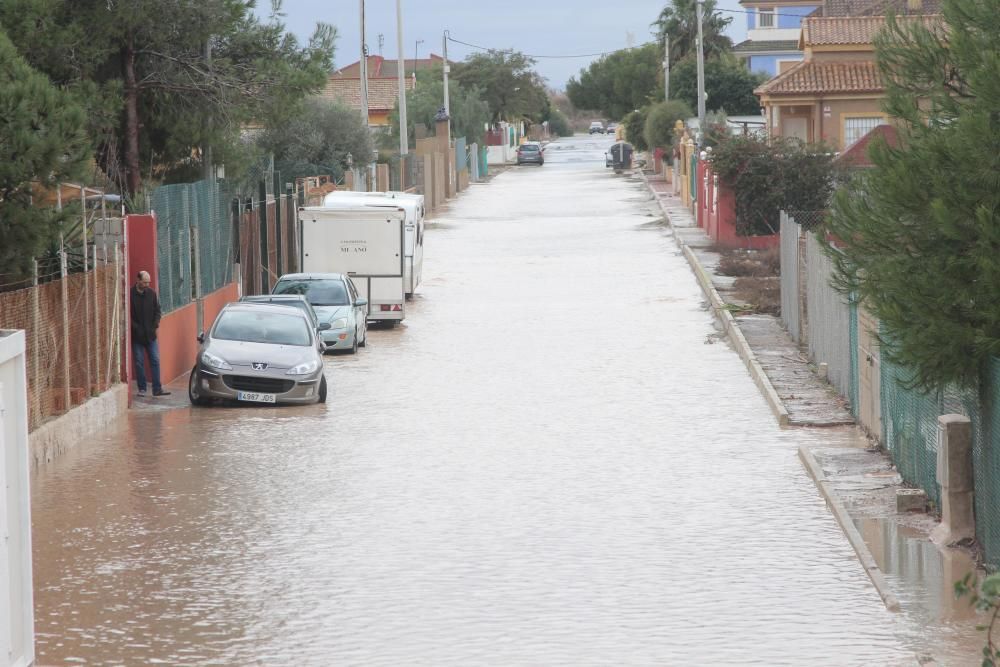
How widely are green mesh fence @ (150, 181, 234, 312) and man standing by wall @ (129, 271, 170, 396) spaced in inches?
89.2

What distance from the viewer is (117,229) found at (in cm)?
2136

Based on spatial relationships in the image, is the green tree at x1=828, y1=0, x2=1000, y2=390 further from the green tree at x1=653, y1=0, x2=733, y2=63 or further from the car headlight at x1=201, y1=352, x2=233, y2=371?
the green tree at x1=653, y1=0, x2=733, y2=63

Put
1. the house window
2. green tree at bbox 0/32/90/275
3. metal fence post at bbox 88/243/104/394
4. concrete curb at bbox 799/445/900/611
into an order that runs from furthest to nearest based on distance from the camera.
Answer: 1. the house window
2. metal fence post at bbox 88/243/104/394
3. green tree at bbox 0/32/90/275
4. concrete curb at bbox 799/445/900/611

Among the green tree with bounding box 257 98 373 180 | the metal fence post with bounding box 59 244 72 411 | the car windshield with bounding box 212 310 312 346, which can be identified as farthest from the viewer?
the green tree with bounding box 257 98 373 180

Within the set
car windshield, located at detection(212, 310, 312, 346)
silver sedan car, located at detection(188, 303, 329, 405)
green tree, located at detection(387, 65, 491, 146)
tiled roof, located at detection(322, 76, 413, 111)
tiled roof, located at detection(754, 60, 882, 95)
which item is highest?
tiled roof, located at detection(322, 76, 413, 111)

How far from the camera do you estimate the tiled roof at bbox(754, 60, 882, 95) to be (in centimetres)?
5569

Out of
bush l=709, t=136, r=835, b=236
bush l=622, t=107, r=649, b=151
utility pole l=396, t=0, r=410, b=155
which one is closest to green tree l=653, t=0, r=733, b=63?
bush l=622, t=107, r=649, b=151

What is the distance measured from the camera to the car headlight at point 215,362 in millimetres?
21312

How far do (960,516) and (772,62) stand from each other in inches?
4555

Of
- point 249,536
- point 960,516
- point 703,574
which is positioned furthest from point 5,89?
point 960,516

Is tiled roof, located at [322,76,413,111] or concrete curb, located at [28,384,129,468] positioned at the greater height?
tiled roof, located at [322,76,413,111]

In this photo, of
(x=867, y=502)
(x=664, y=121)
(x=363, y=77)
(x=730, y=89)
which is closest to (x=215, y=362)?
(x=867, y=502)

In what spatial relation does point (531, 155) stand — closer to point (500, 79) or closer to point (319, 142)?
point (500, 79)

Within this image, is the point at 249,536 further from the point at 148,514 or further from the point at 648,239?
the point at 648,239
